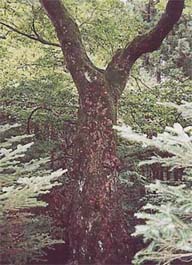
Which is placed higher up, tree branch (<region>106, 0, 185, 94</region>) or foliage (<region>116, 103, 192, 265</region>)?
tree branch (<region>106, 0, 185, 94</region>)

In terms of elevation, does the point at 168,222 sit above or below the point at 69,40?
below

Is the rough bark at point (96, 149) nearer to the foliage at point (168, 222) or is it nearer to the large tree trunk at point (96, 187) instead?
the large tree trunk at point (96, 187)

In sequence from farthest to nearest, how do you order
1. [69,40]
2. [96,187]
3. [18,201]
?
[69,40] < [96,187] < [18,201]

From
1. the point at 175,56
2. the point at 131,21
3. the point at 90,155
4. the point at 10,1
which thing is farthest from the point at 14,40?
the point at 175,56

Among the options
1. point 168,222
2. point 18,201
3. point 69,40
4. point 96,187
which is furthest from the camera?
point 69,40

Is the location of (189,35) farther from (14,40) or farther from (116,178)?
(116,178)

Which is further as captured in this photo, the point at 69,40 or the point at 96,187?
the point at 69,40

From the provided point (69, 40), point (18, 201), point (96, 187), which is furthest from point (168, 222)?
point (69, 40)

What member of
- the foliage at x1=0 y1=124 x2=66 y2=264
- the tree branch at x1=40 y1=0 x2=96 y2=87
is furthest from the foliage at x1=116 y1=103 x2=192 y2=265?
the tree branch at x1=40 y1=0 x2=96 y2=87

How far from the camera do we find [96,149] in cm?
408

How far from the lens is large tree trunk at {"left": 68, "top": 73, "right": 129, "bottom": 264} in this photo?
3877 millimetres

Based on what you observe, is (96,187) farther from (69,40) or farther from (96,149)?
(69,40)

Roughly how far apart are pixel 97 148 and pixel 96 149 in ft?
0.05

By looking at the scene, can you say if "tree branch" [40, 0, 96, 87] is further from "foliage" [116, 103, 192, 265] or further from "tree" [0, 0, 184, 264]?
"foliage" [116, 103, 192, 265]
